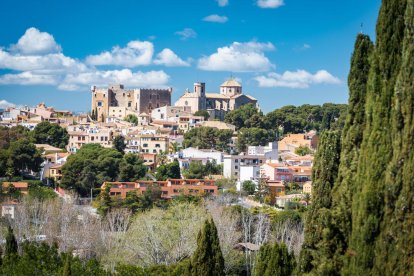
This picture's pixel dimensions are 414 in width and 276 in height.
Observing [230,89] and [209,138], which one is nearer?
[209,138]

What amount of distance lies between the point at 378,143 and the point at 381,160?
253 mm

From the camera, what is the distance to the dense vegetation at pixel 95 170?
166 feet

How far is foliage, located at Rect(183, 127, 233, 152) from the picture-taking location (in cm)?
7294

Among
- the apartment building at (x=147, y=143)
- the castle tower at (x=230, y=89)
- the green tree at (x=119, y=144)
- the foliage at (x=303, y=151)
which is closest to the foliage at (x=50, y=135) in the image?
the apartment building at (x=147, y=143)

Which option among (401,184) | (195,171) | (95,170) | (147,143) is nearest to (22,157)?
(95,170)

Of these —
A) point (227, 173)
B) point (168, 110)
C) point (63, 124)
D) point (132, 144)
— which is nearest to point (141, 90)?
point (168, 110)

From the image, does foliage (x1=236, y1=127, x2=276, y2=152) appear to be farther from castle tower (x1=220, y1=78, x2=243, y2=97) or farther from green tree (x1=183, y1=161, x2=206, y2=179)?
castle tower (x1=220, y1=78, x2=243, y2=97)

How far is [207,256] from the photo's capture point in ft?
54.0

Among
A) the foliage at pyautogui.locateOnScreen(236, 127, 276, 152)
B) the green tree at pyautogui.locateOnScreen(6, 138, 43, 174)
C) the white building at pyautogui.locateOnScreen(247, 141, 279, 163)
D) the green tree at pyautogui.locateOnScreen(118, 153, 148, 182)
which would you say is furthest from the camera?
the foliage at pyautogui.locateOnScreen(236, 127, 276, 152)

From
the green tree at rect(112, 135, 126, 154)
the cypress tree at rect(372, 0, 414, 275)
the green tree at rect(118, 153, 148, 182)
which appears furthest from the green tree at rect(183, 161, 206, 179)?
the cypress tree at rect(372, 0, 414, 275)

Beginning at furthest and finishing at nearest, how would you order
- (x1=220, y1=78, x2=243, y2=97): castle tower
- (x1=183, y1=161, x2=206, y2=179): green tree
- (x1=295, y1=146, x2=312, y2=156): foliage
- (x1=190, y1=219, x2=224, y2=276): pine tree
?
(x1=220, y1=78, x2=243, y2=97): castle tower < (x1=295, y1=146, x2=312, y2=156): foliage < (x1=183, y1=161, x2=206, y2=179): green tree < (x1=190, y1=219, x2=224, y2=276): pine tree

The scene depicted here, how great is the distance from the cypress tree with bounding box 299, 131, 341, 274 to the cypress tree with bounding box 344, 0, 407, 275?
47.5 inches

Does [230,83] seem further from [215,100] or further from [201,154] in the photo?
[201,154]

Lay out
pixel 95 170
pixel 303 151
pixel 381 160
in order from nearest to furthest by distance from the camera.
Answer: pixel 381 160
pixel 95 170
pixel 303 151
